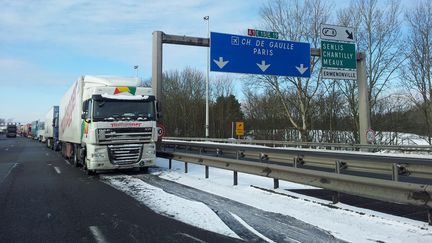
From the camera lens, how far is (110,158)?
15.0 meters

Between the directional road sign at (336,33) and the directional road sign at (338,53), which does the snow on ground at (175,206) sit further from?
the directional road sign at (336,33)

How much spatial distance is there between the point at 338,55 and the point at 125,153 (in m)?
13.4

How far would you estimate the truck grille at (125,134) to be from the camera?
48.8ft

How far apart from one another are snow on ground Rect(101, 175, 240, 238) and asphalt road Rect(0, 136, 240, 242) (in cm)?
23

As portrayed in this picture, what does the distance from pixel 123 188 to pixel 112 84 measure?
5.50 meters

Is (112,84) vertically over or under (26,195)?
over

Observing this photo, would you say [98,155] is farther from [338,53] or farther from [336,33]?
[336,33]

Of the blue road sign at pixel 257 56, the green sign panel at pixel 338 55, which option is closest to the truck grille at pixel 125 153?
the blue road sign at pixel 257 56

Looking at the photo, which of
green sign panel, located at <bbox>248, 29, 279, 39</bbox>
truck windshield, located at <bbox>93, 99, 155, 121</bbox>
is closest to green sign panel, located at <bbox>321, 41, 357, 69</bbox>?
green sign panel, located at <bbox>248, 29, 279, 39</bbox>

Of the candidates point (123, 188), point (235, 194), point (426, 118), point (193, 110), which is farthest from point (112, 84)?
point (193, 110)

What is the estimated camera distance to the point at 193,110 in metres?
75.2

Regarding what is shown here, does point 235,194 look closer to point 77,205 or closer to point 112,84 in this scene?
point 77,205

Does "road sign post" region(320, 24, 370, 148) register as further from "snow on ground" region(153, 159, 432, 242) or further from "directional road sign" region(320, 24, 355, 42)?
"snow on ground" region(153, 159, 432, 242)

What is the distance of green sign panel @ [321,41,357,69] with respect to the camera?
75.8 feet
